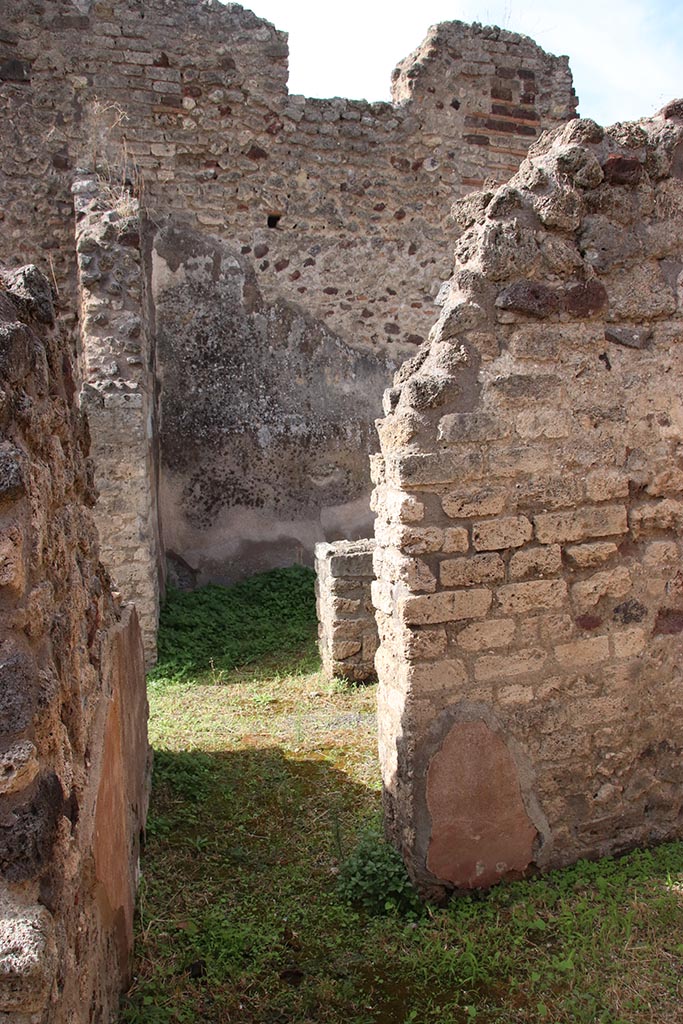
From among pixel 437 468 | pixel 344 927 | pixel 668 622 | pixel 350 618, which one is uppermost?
pixel 437 468

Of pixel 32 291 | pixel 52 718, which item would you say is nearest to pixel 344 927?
pixel 52 718

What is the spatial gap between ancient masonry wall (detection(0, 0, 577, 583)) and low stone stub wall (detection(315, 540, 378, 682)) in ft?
7.52

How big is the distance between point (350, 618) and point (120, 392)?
7.82 ft

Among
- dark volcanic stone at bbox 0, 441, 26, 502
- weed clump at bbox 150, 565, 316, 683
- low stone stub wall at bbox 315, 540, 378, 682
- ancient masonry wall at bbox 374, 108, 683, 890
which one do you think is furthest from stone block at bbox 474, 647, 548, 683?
weed clump at bbox 150, 565, 316, 683

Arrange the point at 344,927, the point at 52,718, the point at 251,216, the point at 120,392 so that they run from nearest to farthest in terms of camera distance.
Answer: the point at 52,718 < the point at 344,927 < the point at 120,392 < the point at 251,216

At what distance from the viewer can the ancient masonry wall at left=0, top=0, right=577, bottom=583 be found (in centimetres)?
745

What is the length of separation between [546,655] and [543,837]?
0.72m

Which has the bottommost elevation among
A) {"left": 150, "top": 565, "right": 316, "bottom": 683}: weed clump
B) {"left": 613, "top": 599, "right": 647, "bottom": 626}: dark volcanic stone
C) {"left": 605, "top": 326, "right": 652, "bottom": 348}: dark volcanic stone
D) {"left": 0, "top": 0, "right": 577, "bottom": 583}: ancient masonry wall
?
{"left": 150, "top": 565, "right": 316, "bottom": 683}: weed clump

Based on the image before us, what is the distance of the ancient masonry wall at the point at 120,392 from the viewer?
6.12m

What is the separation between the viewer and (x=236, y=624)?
6906 millimetres

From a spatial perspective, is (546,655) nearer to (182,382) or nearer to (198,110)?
(182,382)

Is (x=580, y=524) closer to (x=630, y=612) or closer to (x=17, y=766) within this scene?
(x=630, y=612)

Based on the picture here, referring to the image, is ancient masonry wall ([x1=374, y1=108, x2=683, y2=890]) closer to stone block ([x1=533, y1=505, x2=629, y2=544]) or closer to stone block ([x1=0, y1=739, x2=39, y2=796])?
stone block ([x1=533, y1=505, x2=629, y2=544])

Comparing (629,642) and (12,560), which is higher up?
(12,560)
